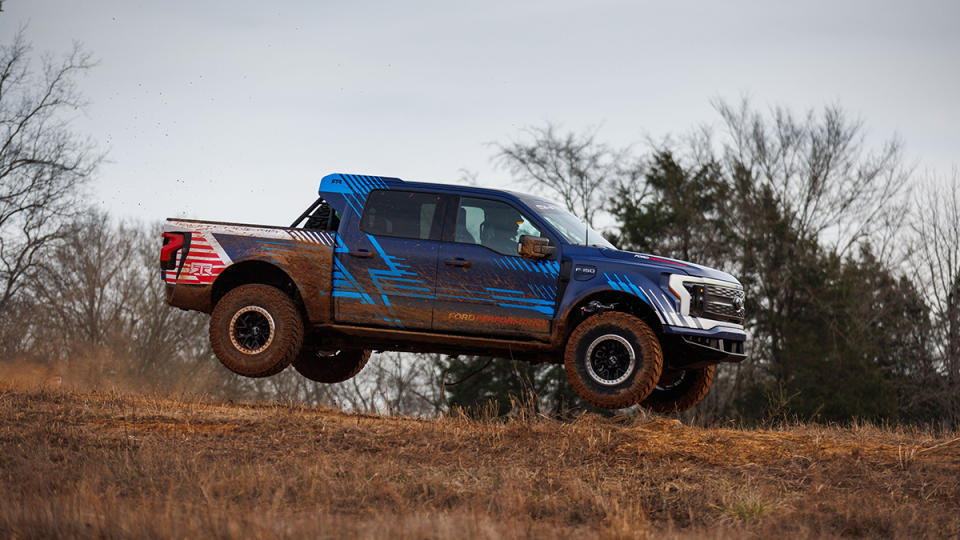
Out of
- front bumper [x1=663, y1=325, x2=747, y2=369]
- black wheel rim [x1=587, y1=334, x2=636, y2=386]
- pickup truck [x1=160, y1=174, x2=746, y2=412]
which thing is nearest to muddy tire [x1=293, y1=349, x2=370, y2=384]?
pickup truck [x1=160, y1=174, x2=746, y2=412]

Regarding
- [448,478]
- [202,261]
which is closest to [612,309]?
[448,478]

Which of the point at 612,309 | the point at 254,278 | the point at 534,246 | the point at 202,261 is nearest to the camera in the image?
the point at 534,246

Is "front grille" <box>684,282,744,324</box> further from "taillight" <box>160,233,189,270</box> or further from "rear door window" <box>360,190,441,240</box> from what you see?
"taillight" <box>160,233,189,270</box>

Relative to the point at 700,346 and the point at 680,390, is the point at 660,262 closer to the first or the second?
the point at 700,346

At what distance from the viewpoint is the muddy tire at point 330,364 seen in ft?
36.5

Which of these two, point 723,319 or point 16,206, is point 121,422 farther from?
point 16,206

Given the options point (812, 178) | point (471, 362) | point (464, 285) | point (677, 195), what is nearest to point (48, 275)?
point (471, 362)

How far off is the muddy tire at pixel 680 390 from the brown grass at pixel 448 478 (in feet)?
4.81

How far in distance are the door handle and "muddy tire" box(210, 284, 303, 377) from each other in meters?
1.71

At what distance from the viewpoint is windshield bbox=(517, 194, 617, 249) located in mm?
9281

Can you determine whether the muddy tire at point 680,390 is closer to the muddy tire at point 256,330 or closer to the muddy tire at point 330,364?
the muddy tire at point 330,364

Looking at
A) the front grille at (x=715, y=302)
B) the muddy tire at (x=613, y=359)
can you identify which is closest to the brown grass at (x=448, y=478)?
the muddy tire at (x=613, y=359)

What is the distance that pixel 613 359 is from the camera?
8.84 meters

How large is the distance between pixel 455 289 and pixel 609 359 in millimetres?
1630
